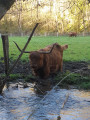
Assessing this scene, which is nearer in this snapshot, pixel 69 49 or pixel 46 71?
pixel 46 71

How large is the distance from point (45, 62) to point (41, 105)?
2.34m

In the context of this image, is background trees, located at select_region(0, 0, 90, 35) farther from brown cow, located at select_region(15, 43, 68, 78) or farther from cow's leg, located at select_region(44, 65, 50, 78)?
cow's leg, located at select_region(44, 65, 50, 78)

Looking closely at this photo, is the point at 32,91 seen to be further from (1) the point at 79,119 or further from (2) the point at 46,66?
(1) the point at 79,119

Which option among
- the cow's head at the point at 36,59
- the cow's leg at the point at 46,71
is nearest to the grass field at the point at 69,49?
the cow's leg at the point at 46,71

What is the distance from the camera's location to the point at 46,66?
22.0 feet

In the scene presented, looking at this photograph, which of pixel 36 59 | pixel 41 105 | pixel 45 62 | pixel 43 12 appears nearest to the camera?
pixel 41 105

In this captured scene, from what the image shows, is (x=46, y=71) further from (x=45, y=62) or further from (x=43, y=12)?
(x=43, y=12)

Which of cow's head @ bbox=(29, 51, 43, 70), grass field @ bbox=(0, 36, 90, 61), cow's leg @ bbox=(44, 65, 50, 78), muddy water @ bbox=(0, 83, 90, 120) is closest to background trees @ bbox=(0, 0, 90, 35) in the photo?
cow's head @ bbox=(29, 51, 43, 70)

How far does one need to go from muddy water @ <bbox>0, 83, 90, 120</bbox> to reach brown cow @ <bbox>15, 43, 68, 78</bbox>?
83 cm

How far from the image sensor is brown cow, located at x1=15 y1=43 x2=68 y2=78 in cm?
624

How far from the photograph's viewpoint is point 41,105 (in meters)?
4.52

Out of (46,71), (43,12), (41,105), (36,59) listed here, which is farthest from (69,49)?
(41,105)

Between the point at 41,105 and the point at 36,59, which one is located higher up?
the point at 36,59

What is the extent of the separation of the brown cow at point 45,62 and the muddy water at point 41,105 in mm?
832
